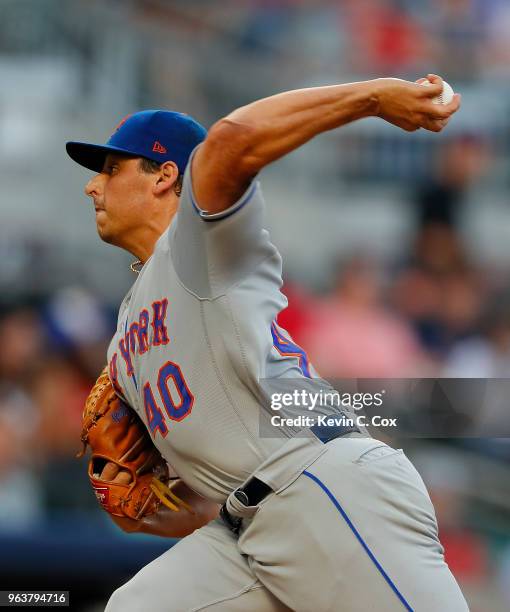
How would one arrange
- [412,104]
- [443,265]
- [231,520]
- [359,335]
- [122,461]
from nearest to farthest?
[412,104] → [231,520] → [122,461] → [359,335] → [443,265]

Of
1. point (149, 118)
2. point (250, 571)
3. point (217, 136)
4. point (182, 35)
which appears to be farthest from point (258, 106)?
point (182, 35)

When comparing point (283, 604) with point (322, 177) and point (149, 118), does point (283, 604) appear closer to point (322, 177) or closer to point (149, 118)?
point (149, 118)

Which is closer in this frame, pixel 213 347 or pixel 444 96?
pixel 444 96

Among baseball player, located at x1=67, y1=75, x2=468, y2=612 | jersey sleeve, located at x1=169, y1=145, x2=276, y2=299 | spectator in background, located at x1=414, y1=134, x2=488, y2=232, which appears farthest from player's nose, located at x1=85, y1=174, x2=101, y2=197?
spectator in background, located at x1=414, y1=134, x2=488, y2=232

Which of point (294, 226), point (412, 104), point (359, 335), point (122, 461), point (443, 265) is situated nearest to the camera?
point (412, 104)

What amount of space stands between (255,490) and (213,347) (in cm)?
29

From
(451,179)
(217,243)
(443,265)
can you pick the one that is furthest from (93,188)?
(451,179)

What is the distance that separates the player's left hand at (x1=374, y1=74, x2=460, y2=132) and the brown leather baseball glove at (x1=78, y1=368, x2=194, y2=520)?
93cm

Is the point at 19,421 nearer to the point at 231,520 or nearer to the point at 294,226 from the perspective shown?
the point at 294,226

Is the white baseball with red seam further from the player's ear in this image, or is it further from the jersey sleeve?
the player's ear

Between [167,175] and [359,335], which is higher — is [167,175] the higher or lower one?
the higher one

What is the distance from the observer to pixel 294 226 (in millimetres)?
6457

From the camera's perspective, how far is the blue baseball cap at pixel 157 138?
7.67 feet

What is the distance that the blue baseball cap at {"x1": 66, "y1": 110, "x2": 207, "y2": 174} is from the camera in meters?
2.34
